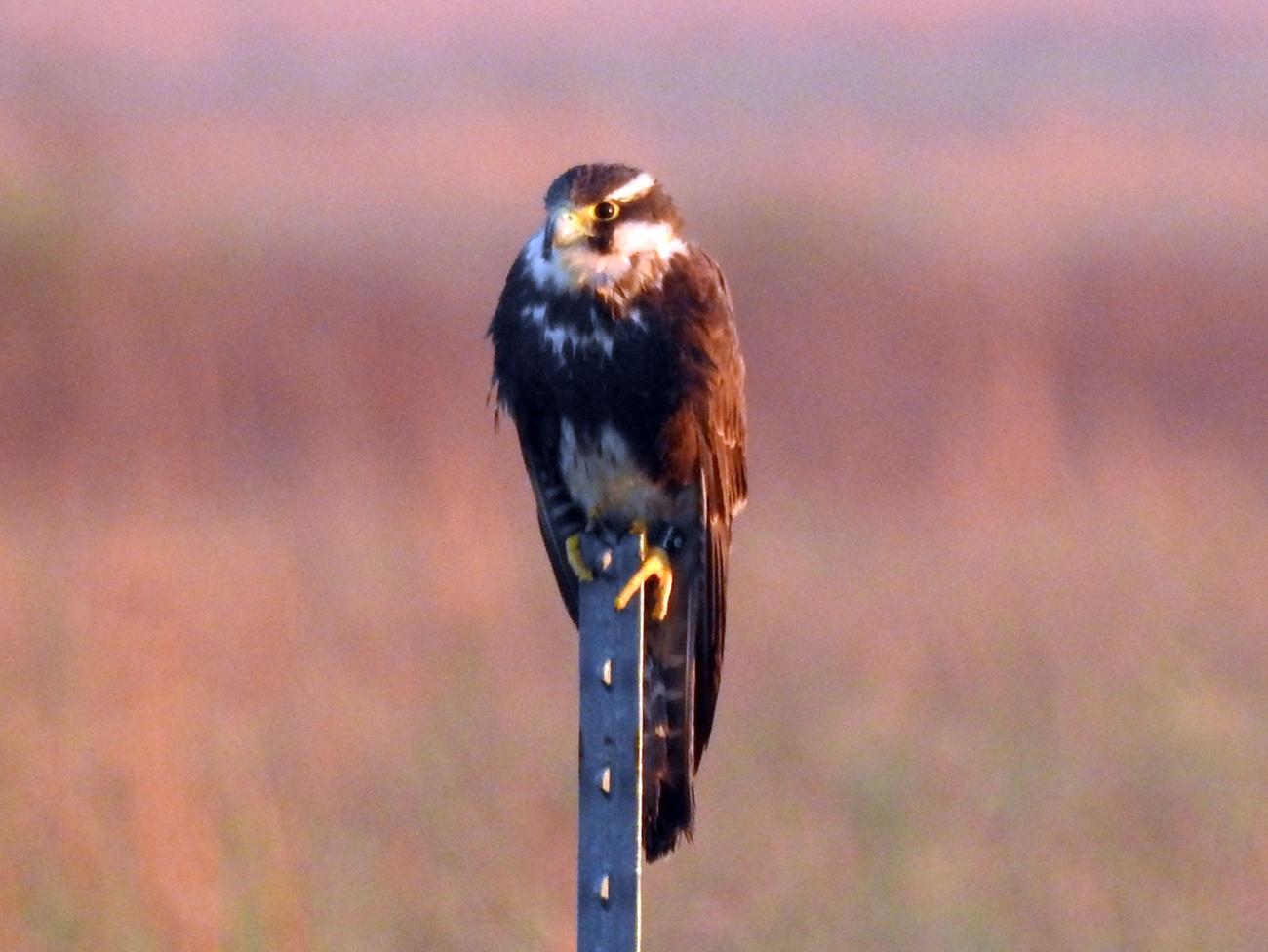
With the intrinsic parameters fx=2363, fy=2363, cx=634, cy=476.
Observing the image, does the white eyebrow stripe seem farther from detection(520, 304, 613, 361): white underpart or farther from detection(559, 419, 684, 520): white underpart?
detection(559, 419, 684, 520): white underpart

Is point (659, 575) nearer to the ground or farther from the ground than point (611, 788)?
farther from the ground

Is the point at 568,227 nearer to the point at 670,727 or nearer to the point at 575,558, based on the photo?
the point at 575,558

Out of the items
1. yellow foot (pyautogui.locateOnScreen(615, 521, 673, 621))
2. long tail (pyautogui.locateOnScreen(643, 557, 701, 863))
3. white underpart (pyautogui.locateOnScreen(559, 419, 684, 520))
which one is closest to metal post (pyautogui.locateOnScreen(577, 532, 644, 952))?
yellow foot (pyautogui.locateOnScreen(615, 521, 673, 621))

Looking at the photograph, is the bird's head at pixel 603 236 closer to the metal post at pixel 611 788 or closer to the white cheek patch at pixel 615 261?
the white cheek patch at pixel 615 261

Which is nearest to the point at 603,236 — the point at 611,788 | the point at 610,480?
the point at 610,480

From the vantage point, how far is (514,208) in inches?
478

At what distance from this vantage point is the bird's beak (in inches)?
183

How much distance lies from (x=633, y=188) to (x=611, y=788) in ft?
5.24

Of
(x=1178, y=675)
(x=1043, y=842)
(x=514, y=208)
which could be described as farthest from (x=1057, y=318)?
(x=1043, y=842)

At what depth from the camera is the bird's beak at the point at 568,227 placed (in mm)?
4641

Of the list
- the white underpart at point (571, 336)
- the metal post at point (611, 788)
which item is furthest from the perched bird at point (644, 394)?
the metal post at point (611, 788)

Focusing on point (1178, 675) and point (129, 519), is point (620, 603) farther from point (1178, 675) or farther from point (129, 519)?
point (129, 519)

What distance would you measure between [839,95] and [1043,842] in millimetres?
9221

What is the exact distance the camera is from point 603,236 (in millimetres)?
4691
